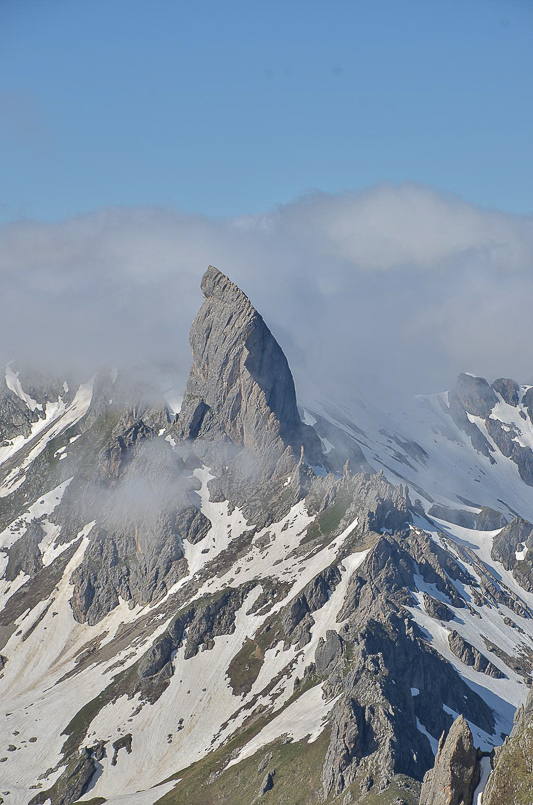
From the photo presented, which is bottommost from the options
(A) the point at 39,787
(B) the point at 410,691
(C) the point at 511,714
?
(A) the point at 39,787

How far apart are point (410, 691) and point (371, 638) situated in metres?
13.0

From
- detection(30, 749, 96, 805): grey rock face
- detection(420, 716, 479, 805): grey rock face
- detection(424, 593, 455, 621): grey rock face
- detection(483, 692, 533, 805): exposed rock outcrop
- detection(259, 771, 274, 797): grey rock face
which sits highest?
detection(483, 692, 533, 805): exposed rock outcrop

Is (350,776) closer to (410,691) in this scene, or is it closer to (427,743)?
(427,743)

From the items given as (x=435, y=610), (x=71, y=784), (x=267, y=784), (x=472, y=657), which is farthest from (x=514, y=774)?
(x=435, y=610)

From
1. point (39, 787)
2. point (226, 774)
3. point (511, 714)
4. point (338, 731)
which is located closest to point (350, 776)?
point (338, 731)

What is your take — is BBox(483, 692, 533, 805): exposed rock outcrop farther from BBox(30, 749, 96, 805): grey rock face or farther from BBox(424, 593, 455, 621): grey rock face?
BBox(424, 593, 455, 621): grey rock face

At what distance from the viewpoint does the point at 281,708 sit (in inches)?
6422

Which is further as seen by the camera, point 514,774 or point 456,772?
point 456,772

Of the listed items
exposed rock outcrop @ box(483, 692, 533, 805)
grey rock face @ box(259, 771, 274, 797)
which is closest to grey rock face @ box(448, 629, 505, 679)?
grey rock face @ box(259, 771, 274, 797)

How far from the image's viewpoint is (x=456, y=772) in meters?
61.6

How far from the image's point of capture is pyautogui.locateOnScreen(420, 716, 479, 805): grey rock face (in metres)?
60.4

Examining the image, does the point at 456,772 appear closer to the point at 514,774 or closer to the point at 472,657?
the point at 514,774

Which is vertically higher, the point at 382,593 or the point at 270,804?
the point at 382,593

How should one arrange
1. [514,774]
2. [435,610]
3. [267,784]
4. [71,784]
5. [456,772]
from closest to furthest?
[514,774], [456,772], [267,784], [71,784], [435,610]
